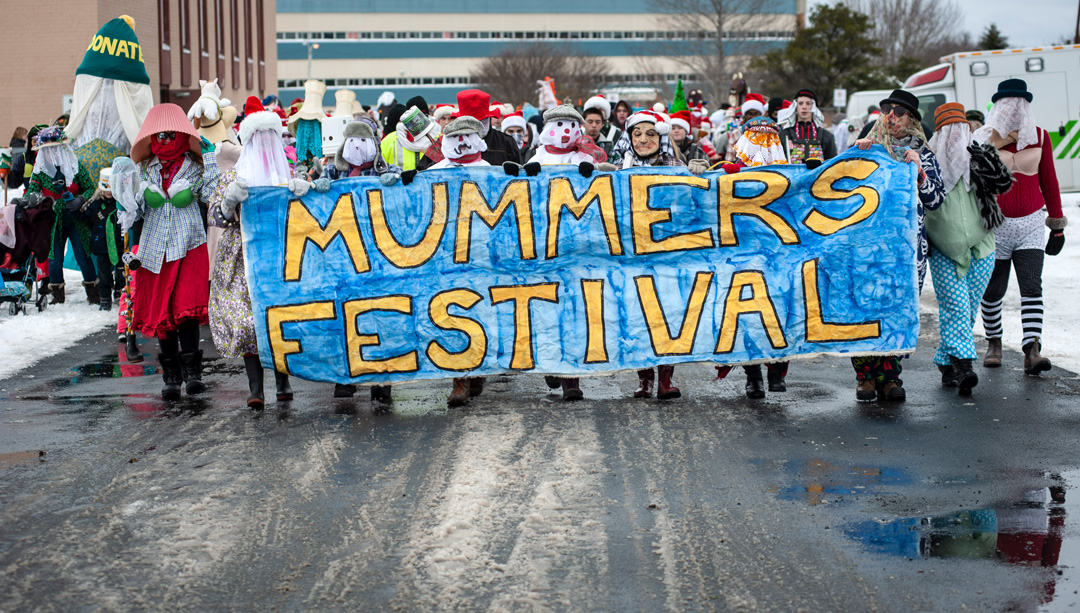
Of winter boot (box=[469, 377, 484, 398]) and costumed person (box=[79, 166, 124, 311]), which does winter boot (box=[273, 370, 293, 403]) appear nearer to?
winter boot (box=[469, 377, 484, 398])

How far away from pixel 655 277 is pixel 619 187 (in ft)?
2.04

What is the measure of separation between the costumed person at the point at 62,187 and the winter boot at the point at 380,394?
525 centimetres

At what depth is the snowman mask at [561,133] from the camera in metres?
8.36

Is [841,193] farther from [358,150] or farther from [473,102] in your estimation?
[473,102]

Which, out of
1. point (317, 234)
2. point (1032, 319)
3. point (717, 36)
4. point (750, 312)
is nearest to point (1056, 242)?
point (1032, 319)

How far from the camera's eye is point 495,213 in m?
7.81

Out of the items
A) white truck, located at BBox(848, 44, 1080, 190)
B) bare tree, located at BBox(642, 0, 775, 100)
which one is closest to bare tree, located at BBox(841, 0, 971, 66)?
bare tree, located at BBox(642, 0, 775, 100)

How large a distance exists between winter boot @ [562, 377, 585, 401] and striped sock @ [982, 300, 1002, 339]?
10.1 feet

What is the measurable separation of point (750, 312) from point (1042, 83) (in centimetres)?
1659

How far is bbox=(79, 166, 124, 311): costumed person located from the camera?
457 inches

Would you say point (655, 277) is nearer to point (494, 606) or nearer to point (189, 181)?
point (189, 181)

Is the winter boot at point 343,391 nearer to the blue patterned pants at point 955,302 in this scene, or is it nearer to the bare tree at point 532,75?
the blue patterned pants at point 955,302

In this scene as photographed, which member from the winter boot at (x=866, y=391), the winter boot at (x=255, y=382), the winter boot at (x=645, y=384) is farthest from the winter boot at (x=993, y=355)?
the winter boot at (x=255, y=382)

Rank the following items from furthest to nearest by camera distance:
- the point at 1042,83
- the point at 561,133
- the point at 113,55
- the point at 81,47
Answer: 1. the point at 81,47
2. the point at 1042,83
3. the point at 113,55
4. the point at 561,133
